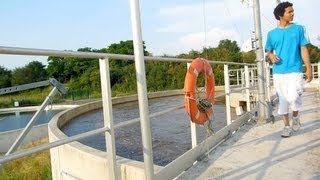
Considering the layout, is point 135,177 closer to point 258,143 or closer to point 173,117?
point 258,143

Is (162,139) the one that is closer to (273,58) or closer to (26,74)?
(273,58)

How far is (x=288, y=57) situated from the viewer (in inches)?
161

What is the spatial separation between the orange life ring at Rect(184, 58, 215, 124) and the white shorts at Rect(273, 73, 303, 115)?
95cm

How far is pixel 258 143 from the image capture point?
4.04 meters

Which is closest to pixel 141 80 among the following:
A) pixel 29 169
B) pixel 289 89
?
pixel 289 89

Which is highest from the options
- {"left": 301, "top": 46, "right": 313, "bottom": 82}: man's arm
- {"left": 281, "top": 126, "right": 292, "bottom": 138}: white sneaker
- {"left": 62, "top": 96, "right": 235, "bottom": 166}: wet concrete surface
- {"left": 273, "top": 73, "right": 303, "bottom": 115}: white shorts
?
{"left": 301, "top": 46, "right": 313, "bottom": 82}: man's arm

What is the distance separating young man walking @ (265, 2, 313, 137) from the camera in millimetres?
4055

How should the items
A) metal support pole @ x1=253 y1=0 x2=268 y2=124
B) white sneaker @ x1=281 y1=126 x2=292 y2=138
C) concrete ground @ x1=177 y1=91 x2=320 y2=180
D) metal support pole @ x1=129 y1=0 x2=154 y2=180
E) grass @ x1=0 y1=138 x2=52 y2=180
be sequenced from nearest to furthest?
metal support pole @ x1=129 y1=0 x2=154 y2=180, concrete ground @ x1=177 y1=91 x2=320 y2=180, white sneaker @ x1=281 y1=126 x2=292 y2=138, metal support pole @ x1=253 y1=0 x2=268 y2=124, grass @ x1=0 y1=138 x2=52 y2=180

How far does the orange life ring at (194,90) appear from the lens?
10.1 ft

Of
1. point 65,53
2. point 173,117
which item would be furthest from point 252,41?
point 173,117

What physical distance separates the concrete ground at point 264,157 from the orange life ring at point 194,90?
41 cm

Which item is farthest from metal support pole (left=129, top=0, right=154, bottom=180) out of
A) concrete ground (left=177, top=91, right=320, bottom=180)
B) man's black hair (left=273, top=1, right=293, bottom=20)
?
man's black hair (left=273, top=1, right=293, bottom=20)

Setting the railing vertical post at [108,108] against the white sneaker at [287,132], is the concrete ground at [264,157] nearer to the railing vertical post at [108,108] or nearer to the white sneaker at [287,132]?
the white sneaker at [287,132]

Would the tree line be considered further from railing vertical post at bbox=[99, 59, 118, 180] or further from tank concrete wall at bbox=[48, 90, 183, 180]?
railing vertical post at bbox=[99, 59, 118, 180]
